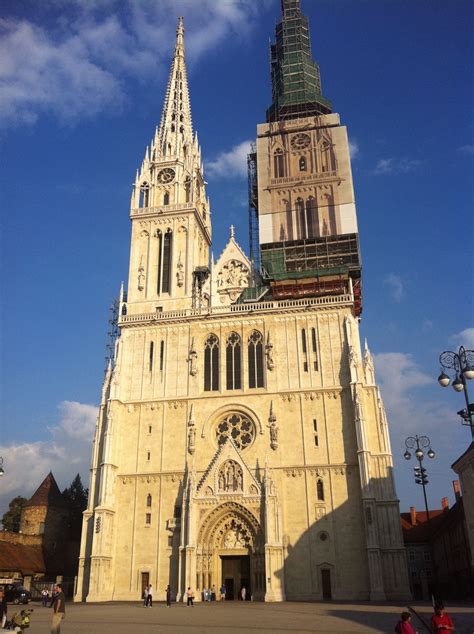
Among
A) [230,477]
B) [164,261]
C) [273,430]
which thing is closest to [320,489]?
[273,430]

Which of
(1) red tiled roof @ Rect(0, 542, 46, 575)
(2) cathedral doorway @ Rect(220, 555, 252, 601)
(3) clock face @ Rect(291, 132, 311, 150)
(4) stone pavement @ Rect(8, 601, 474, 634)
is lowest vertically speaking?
(4) stone pavement @ Rect(8, 601, 474, 634)

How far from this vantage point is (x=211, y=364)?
37.1m

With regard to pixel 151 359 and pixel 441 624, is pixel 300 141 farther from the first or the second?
pixel 441 624

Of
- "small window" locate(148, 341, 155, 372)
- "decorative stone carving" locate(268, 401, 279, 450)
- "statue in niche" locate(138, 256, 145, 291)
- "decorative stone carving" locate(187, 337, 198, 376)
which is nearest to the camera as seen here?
"decorative stone carving" locate(268, 401, 279, 450)

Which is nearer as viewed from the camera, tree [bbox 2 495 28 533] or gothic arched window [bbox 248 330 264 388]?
gothic arched window [bbox 248 330 264 388]

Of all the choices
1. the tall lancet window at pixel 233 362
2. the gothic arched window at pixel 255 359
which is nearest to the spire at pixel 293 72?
the gothic arched window at pixel 255 359

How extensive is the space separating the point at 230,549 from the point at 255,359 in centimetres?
1143

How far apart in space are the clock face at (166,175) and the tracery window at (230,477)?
24.1 metres

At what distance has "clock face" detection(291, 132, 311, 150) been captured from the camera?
47469mm

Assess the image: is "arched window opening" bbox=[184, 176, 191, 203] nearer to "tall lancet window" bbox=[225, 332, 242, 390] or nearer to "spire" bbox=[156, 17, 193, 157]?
"spire" bbox=[156, 17, 193, 157]

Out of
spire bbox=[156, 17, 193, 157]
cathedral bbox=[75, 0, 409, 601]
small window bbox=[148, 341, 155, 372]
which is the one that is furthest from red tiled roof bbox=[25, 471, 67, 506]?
spire bbox=[156, 17, 193, 157]

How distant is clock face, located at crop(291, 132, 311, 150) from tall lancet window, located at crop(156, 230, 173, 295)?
13.5 m

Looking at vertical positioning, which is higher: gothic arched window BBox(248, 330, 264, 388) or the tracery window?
gothic arched window BBox(248, 330, 264, 388)

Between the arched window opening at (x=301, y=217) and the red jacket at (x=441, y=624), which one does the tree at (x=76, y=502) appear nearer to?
the arched window opening at (x=301, y=217)
